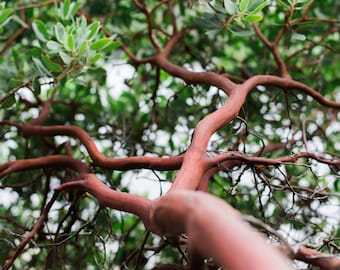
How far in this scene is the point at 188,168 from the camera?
689 millimetres

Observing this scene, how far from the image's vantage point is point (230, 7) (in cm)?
101

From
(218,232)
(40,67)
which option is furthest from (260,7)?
(218,232)

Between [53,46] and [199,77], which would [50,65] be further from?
[199,77]

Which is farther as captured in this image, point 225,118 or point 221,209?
point 225,118

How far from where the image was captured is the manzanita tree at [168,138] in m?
0.74

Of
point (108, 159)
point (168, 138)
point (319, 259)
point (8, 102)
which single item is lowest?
point (319, 259)

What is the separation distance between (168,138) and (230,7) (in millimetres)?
628

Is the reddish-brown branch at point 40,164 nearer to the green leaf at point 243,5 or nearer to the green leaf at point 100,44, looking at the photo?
the green leaf at point 100,44

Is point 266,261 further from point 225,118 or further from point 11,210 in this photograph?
point 11,210

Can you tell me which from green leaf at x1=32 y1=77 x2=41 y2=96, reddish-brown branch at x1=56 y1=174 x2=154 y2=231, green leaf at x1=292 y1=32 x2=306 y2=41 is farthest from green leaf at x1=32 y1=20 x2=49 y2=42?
green leaf at x1=292 y1=32 x2=306 y2=41

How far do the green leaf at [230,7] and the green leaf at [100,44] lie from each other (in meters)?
0.21

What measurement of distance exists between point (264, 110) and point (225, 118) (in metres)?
0.74

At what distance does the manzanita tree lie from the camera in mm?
739

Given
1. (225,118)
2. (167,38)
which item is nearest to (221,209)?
(225,118)
